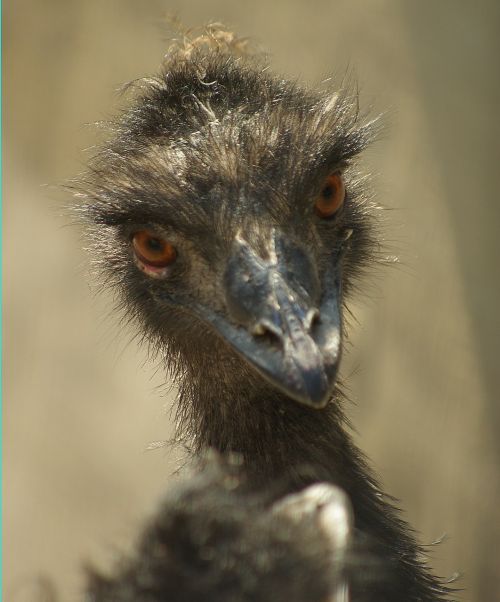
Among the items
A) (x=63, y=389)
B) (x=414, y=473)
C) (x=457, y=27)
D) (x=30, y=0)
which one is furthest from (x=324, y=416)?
(x=30, y=0)

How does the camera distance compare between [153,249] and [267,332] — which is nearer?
[267,332]

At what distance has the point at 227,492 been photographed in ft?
4.33

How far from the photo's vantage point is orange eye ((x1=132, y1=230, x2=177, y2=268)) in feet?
5.70

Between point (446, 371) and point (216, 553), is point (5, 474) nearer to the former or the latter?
point (446, 371)

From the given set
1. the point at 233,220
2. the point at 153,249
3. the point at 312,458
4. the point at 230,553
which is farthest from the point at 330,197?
the point at 230,553

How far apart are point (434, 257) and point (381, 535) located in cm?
221

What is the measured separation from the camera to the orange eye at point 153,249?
174cm

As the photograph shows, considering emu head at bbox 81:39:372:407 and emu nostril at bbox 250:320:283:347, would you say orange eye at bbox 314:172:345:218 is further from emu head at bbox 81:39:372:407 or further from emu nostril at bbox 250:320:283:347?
emu nostril at bbox 250:320:283:347

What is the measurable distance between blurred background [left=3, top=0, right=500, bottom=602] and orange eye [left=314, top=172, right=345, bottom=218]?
6.04 ft

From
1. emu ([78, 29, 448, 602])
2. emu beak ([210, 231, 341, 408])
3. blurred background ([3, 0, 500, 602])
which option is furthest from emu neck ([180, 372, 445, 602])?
blurred background ([3, 0, 500, 602])

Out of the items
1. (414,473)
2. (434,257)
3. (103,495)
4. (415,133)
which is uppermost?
(415,133)

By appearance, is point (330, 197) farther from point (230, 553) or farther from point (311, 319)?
point (230, 553)

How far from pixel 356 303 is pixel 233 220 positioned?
1.97 metres

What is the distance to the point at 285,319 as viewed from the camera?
1.41 meters
